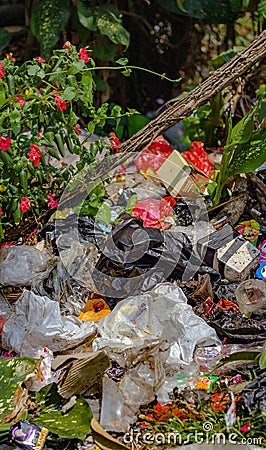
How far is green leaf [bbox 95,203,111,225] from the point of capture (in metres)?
2.70

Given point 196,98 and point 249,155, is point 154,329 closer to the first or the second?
point 249,155

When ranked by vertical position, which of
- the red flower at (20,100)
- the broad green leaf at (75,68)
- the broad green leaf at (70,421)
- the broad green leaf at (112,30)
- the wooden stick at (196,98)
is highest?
the broad green leaf at (75,68)

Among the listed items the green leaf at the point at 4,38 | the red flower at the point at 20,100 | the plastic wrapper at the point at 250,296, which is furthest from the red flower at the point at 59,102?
the green leaf at the point at 4,38

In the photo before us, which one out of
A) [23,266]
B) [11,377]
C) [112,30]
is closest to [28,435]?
[11,377]

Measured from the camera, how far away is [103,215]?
271 centimetres

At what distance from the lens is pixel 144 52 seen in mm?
4410

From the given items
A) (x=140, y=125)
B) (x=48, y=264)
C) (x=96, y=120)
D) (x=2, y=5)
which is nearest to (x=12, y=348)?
(x=48, y=264)

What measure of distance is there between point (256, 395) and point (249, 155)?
3.97 feet

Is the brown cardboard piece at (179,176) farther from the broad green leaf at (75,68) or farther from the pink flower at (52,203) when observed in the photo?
the broad green leaf at (75,68)

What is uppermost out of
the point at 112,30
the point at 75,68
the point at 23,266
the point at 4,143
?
the point at 75,68

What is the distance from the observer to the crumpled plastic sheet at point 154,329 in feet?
6.88

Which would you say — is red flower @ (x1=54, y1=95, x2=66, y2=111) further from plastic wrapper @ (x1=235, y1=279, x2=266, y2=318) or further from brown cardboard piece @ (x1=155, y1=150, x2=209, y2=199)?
plastic wrapper @ (x1=235, y1=279, x2=266, y2=318)

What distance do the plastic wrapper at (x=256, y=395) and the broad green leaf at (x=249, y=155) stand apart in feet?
3.53

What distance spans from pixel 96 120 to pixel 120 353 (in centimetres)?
101
